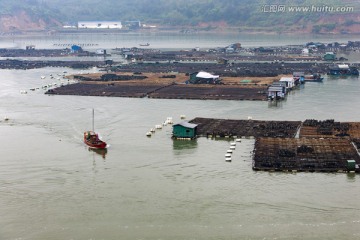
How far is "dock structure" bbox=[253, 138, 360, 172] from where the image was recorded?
18.2 metres

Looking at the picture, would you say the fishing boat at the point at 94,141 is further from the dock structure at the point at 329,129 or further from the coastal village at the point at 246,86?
the dock structure at the point at 329,129

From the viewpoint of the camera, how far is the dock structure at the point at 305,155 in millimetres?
18188

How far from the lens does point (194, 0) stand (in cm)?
12238

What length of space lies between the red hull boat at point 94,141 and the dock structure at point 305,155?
569 centimetres

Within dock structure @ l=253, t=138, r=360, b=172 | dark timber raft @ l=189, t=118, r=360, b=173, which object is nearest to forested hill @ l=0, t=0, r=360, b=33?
dark timber raft @ l=189, t=118, r=360, b=173

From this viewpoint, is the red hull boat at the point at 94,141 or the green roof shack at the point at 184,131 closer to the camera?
the red hull boat at the point at 94,141

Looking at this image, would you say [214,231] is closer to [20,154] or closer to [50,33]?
[20,154]

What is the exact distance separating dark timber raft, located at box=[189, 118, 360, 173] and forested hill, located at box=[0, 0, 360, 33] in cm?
7319

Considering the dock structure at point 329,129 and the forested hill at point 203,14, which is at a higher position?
the forested hill at point 203,14

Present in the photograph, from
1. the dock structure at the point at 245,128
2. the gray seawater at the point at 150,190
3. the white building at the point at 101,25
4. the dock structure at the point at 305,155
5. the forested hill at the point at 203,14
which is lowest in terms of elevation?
the gray seawater at the point at 150,190

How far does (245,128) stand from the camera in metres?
23.7

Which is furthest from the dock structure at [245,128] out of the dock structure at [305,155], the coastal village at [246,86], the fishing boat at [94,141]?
the fishing boat at [94,141]

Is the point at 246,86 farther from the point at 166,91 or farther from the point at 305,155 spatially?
the point at 305,155

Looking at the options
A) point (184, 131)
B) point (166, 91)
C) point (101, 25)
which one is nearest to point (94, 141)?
point (184, 131)
